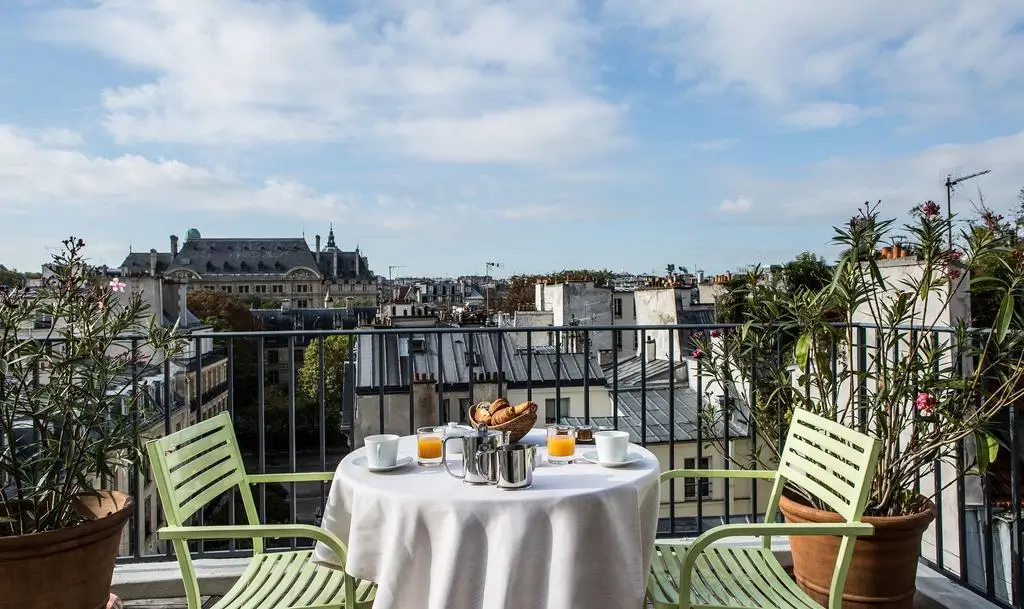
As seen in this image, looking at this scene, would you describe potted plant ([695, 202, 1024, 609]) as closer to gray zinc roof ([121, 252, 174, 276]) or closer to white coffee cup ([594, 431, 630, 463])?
white coffee cup ([594, 431, 630, 463])

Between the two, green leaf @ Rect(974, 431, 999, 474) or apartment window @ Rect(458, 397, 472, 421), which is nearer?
green leaf @ Rect(974, 431, 999, 474)

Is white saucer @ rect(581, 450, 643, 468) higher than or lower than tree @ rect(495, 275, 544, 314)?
lower

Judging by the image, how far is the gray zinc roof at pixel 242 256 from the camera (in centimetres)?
7775

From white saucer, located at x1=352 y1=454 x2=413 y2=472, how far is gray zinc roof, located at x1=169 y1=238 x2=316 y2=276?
81958 mm

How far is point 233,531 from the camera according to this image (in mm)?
1720

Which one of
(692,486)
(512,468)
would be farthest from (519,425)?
(692,486)

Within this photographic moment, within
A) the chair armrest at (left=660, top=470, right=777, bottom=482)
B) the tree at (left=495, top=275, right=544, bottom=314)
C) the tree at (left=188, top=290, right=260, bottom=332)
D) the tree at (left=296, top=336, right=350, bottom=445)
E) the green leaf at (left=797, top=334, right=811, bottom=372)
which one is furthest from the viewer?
the tree at (left=188, top=290, right=260, bottom=332)

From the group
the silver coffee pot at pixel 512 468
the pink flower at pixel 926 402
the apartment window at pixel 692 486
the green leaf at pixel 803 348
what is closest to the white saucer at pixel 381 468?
the silver coffee pot at pixel 512 468

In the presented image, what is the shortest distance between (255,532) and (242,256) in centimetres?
8336

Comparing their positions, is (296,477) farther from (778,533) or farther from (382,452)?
(778,533)

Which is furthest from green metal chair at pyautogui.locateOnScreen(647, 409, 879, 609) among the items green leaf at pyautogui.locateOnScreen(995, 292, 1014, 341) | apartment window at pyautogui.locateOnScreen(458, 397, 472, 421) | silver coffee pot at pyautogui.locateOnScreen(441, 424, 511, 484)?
apartment window at pyautogui.locateOnScreen(458, 397, 472, 421)

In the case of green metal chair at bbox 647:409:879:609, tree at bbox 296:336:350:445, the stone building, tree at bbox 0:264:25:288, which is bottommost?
tree at bbox 296:336:350:445

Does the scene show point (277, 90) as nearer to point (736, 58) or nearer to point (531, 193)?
point (736, 58)

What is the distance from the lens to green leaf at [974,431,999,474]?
2.34m
